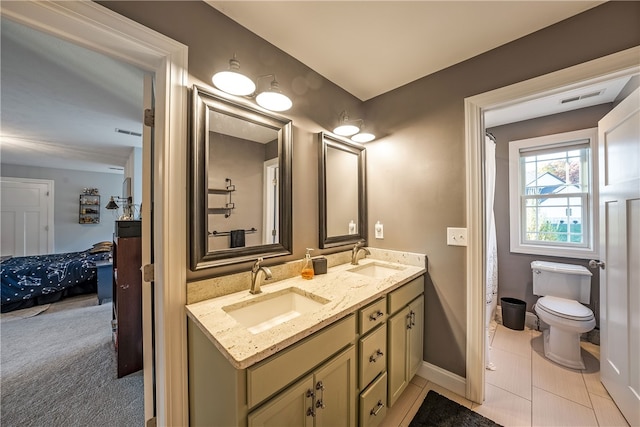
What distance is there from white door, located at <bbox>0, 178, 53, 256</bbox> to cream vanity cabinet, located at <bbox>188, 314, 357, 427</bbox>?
6.92 metres

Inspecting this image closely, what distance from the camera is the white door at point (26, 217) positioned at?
4.79 meters

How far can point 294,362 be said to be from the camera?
2.90 feet

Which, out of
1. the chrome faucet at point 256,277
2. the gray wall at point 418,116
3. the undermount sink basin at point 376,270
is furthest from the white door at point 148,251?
the undermount sink basin at point 376,270

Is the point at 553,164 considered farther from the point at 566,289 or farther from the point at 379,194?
the point at 379,194

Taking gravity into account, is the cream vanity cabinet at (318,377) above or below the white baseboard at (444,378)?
above

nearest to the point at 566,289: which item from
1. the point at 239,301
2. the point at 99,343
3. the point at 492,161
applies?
the point at 492,161

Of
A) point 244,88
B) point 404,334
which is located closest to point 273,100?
point 244,88

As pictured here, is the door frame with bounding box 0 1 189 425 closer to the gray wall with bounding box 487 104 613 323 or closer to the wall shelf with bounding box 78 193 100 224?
the gray wall with bounding box 487 104 613 323

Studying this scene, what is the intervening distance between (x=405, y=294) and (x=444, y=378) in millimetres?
799

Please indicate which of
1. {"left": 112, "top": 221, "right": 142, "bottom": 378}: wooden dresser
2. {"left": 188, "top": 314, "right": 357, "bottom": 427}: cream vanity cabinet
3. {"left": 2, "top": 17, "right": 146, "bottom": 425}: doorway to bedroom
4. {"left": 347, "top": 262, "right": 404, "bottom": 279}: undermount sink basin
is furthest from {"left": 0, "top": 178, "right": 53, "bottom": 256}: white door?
{"left": 347, "top": 262, "right": 404, "bottom": 279}: undermount sink basin

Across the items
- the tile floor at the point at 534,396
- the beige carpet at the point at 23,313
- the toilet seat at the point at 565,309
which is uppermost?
the toilet seat at the point at 565,309

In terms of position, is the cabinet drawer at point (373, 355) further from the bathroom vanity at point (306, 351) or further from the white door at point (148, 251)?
the white door at point (148, 251)

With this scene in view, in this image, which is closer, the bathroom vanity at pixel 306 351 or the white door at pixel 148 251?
the bathroom vanity at pixel 306 351

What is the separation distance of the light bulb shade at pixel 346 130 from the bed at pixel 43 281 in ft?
15.2
